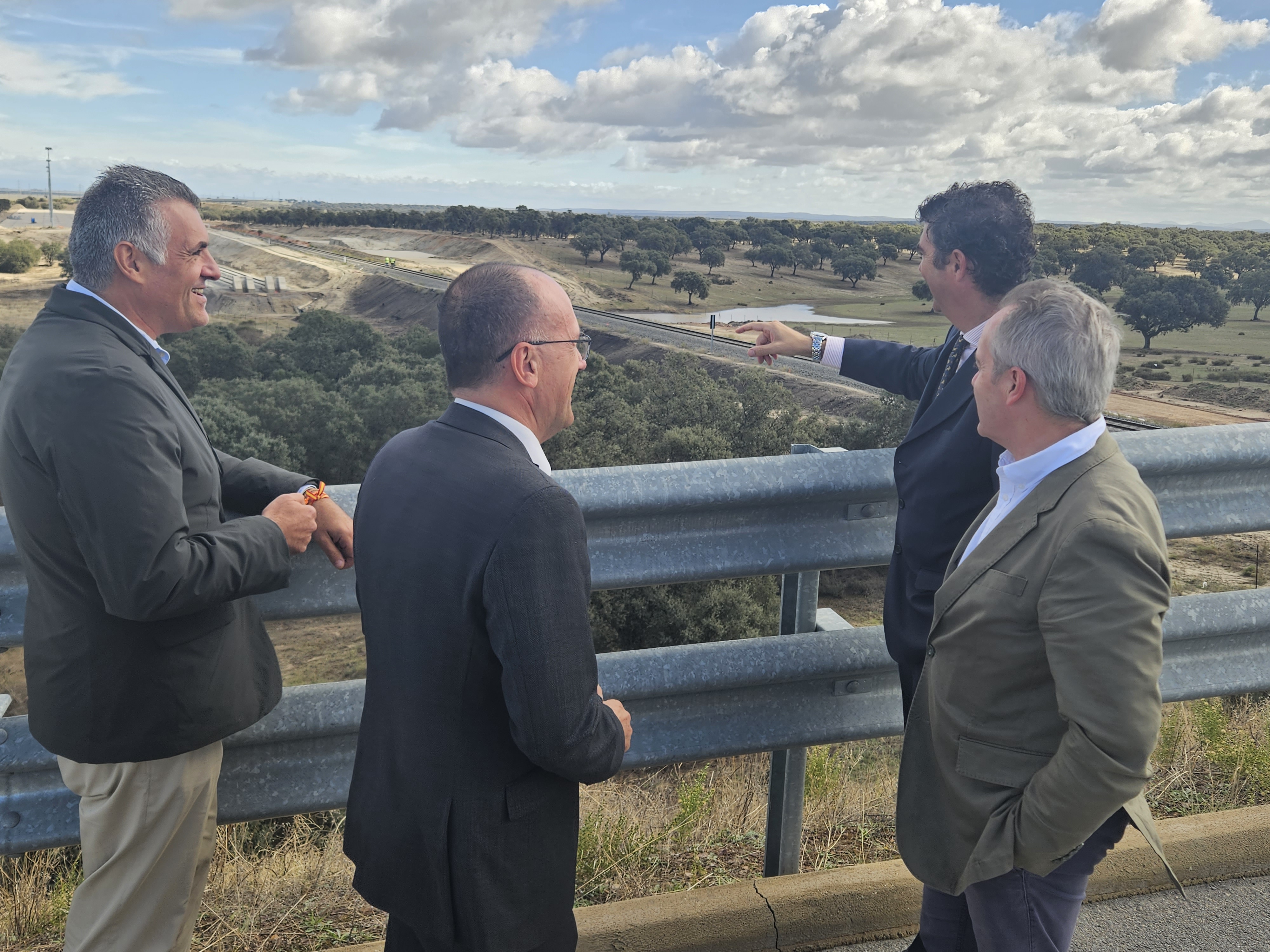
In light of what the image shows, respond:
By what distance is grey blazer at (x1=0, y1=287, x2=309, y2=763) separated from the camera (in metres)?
1.91

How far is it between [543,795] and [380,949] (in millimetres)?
1046

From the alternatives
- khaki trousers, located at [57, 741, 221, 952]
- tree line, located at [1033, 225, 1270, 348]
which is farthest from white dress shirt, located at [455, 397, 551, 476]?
tree line, located at [1033, 225, 1270, 348]

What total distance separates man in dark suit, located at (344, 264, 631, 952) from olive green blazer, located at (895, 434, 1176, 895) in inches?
27.6

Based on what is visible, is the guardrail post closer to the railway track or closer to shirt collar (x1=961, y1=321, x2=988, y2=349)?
shirt collar (x1=961, y1=321, x2=988, y2=349)

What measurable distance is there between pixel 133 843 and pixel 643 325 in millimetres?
75003

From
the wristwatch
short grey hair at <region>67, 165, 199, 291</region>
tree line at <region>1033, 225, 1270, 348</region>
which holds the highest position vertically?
tree line at <region>1033, 225, 1270, 348</region>

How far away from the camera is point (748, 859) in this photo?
320 cm

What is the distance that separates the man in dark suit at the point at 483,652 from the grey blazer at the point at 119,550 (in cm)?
38

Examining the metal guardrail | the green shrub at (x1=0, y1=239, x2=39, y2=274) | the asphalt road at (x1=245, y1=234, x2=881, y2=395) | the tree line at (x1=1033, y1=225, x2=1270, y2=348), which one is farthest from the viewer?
the green shrub at (x1=0, y1=239, x2=39, y2=274)

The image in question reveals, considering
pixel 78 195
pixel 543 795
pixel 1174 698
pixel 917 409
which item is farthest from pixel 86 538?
pixel 1174 698

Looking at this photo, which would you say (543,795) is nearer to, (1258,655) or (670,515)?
(670,515)

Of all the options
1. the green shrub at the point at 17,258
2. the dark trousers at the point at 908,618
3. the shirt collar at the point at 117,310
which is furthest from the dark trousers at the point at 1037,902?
the green shrub at the point at 17,258

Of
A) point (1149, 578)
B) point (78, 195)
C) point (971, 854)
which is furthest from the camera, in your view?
point (78, 195)

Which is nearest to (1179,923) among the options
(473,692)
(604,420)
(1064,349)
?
(1064,349)
